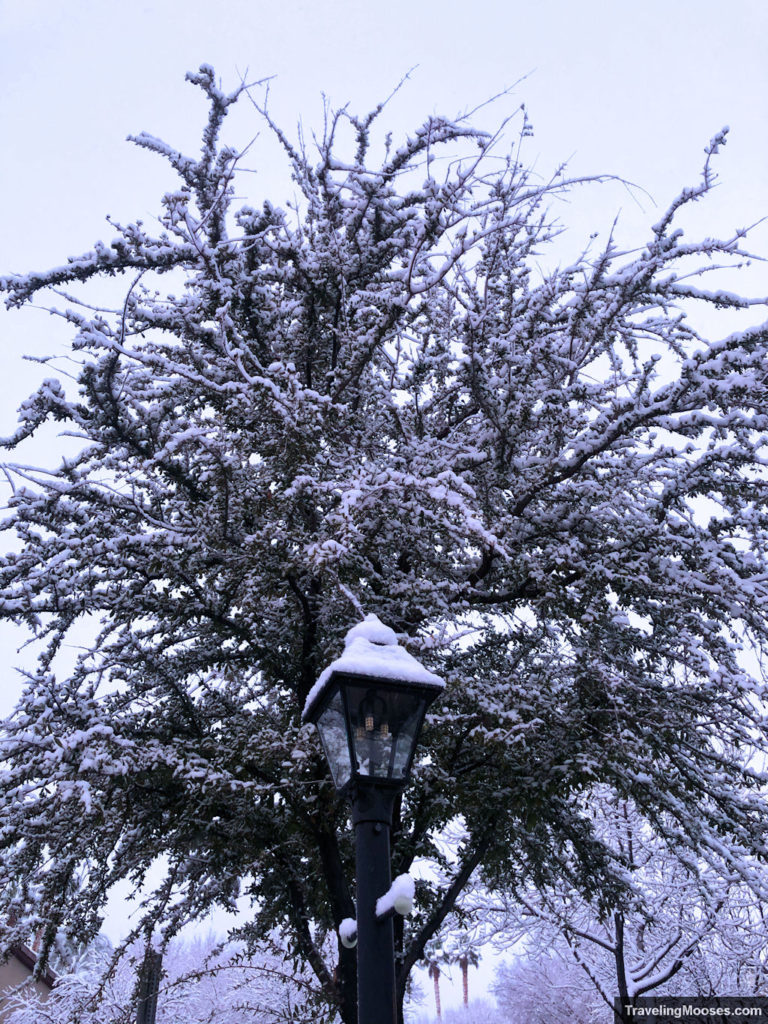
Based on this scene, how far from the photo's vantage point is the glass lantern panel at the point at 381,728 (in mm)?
4031

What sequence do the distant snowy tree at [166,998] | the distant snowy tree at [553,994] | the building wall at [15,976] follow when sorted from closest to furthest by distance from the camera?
the distant snowy tree at [166,998]
the distant snowy tree at [553,994]
the building wall at [15,976]

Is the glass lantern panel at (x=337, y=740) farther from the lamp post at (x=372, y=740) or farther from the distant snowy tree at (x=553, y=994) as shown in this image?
the distant snowy tree at (x=553, y=994)

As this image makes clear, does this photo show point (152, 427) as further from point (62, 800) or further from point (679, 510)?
point (679, 510)

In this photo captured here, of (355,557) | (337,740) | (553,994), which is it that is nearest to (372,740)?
(337,740)

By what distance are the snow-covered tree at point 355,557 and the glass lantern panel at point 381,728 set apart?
75.1 inches

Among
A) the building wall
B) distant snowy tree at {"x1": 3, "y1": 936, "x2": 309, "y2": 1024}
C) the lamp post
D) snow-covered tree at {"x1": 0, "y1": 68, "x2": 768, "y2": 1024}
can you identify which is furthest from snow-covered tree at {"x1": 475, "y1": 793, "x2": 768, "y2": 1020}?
the building wall

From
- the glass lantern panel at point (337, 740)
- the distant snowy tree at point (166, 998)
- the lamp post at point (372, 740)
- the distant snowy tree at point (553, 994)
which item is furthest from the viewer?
the distant snowy tree at point (553, 994)

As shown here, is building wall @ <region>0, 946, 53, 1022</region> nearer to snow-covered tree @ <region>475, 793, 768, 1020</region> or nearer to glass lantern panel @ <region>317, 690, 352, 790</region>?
snow-covered tree @ <region>475, 793, 768, 1020</region>

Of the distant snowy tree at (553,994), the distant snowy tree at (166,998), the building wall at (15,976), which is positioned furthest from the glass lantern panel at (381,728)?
the building wall at (15,976)

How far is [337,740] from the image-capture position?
416 cm

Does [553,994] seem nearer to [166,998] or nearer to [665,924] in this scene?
[166,998]

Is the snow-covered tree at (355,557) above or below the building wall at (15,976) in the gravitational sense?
above

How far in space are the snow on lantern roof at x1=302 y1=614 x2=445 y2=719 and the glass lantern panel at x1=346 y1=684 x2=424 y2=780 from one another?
0.07 meters

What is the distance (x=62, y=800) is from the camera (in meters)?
5.63
